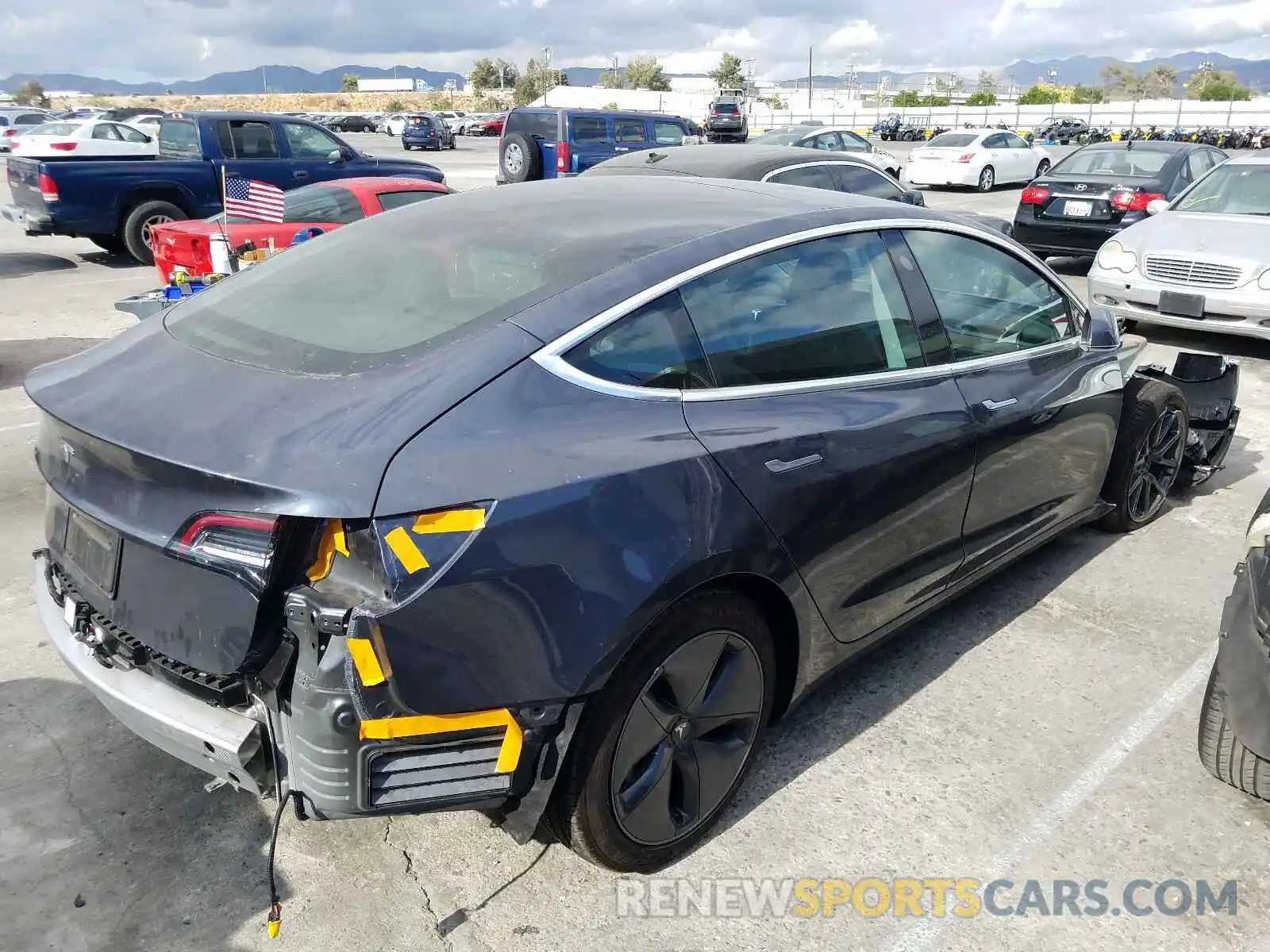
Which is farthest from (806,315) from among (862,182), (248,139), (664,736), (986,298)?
(248,139)

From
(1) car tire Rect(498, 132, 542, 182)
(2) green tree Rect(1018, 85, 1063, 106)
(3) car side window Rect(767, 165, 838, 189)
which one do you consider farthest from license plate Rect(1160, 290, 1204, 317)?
(2) green tree Rect(1018, 85, 1063, 106)

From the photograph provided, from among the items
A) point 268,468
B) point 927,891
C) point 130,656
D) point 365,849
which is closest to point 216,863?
point 365,849

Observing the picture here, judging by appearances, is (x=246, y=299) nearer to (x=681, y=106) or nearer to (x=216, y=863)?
(x=216, y=863)

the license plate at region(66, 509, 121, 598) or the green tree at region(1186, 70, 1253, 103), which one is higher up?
the green tree at region(1186, 70, 1253, 103)

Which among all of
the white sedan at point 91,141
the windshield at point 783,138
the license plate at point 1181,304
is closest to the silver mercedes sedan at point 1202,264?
the license plate at point 1181,304

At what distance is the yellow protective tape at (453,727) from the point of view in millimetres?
2043

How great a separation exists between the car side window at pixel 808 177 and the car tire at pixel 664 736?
18.8 feet

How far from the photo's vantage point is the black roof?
748 cm

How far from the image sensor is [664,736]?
249 cm

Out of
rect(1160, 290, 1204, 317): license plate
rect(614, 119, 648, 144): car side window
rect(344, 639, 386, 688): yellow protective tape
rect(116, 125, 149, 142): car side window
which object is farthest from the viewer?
rect(116, 125, 149, 142): car side window

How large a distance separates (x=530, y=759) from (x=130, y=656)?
0.95 m

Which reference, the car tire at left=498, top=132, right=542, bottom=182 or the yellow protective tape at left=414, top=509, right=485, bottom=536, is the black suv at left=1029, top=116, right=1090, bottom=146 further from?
the yellow protective tape at left=414, top=509, right=485, bottom=536

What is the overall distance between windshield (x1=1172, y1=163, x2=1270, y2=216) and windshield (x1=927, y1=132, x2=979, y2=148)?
558 inches

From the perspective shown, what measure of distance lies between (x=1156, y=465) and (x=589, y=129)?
1439 centimetres
